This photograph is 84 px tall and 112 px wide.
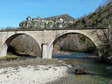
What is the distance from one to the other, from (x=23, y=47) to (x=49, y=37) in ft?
49.7

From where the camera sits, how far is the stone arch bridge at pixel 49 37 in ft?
107

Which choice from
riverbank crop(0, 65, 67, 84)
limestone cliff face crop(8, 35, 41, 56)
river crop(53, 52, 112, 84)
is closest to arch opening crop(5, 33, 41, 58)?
limestone cliff face crop(8, 35, 41, 56)

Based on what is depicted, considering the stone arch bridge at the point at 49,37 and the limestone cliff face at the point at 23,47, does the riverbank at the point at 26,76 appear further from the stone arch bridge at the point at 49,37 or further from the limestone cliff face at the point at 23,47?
the limestone cliff face at the point at 23,47

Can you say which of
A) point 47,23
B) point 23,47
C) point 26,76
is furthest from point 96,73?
point 47,23

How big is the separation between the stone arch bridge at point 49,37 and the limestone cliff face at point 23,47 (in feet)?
16.3

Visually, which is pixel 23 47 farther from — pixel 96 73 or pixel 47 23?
pixel 47 23

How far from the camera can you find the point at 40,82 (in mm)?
13922

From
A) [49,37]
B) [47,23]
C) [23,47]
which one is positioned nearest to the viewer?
[49,37]

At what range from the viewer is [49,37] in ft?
119

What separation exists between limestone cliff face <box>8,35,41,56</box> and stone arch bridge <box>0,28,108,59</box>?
496cm

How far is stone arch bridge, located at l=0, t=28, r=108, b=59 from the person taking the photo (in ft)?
107

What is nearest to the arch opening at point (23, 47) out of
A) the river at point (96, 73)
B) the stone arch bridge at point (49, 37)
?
the stone arch bridge at point (49, 37)

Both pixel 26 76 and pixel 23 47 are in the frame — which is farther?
pixel 23 47

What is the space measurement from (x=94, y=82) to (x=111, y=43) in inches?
658
